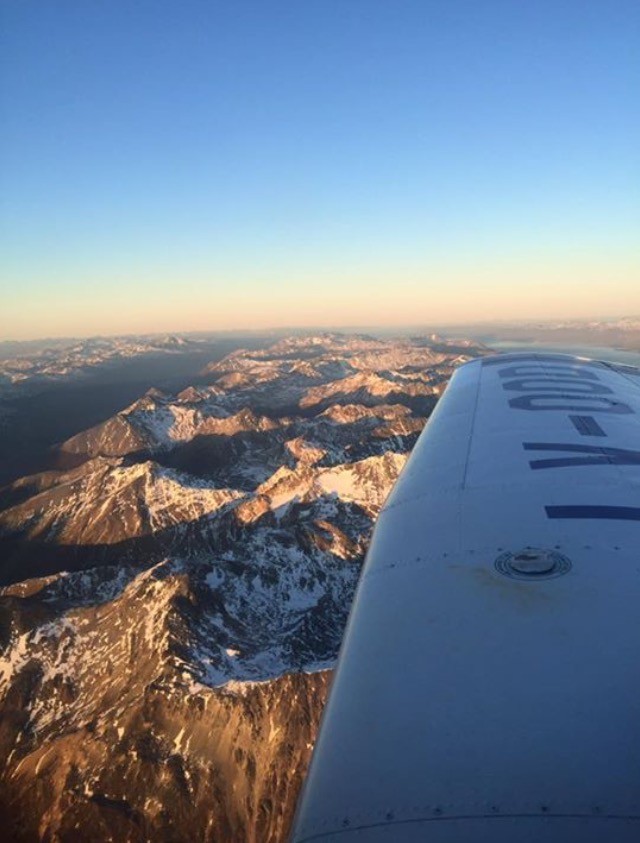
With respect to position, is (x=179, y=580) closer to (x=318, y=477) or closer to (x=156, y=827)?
(x=156, y=827)

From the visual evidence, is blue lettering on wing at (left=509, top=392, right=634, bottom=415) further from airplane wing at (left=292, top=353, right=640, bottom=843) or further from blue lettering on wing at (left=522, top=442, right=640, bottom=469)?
airplane wing at (left=292, top=353, right=640, bottom=843)

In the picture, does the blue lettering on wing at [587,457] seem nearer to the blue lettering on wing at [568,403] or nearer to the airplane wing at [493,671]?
the airplane wing at [493,671]

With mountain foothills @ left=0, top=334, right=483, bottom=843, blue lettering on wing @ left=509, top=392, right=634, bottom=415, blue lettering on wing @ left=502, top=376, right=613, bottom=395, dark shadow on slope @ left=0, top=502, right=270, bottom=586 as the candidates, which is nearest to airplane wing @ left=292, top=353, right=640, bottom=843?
blue lettering on wing @ left=509, top=392, right=634, bottom=415

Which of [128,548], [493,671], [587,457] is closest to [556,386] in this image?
[587,457]

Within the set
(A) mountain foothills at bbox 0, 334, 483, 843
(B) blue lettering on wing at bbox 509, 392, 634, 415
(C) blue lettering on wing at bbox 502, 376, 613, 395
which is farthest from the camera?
(A) mountain foothills at bbox 0, 334, 483, 843

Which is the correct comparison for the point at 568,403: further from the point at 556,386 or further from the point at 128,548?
the point at 128,548
